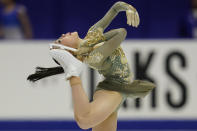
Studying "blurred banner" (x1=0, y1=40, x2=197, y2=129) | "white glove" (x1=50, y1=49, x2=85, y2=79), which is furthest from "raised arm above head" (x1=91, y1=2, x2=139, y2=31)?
"blurred banner" (x1=0, y1=40, x2=197, y2=129)

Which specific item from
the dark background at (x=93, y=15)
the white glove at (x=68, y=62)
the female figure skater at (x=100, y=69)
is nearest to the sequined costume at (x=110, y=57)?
the female figure skater at (x=100, y=69)

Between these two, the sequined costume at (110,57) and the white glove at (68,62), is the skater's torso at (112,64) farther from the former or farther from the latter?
the white glove at (68,62)

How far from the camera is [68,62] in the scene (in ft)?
9.68

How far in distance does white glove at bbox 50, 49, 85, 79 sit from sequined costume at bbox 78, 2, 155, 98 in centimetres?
13

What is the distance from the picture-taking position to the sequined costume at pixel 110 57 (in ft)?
10.0

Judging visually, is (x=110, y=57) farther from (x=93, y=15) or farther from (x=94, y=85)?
(x=93, y=15)

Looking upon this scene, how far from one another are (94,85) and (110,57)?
2788 millimetres

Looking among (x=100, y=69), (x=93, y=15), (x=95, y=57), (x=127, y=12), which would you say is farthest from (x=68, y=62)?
(x=93, y=15)

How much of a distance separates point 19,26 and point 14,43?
2.21ft

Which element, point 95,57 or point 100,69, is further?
point 100,69

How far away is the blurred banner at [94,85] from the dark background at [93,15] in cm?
168

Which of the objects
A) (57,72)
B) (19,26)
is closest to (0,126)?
(19,26)

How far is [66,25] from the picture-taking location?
25.3 feet

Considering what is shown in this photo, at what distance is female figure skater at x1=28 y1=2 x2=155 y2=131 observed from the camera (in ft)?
9.68
